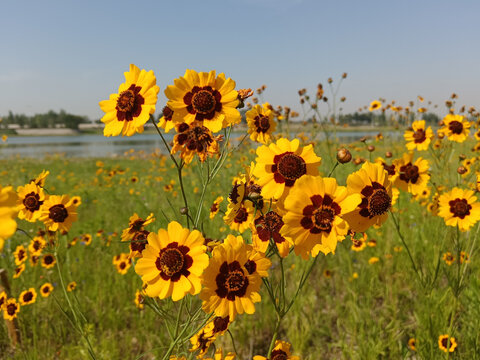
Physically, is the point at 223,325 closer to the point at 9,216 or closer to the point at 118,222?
the point at 9,216

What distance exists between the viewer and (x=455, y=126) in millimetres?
2801

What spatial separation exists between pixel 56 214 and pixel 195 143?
787mm

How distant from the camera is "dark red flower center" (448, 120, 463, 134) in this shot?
278 cm

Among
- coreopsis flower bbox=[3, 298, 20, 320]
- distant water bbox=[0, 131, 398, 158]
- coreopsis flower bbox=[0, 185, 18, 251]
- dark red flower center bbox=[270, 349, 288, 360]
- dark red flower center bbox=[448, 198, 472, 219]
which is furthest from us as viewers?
distant water bbox=[0, 131, 398, 158]

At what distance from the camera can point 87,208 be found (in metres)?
5.88

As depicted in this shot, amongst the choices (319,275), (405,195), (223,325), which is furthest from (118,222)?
(405,195)

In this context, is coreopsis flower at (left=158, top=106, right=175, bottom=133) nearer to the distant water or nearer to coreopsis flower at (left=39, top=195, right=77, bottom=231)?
coreopsis flower at (left=39, top=195, right=77, bottom=231)

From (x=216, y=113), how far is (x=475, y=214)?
5.79 ft

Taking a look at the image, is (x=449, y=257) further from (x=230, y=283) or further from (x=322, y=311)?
(x=230, y=283)

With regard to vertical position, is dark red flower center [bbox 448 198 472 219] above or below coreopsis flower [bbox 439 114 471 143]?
below

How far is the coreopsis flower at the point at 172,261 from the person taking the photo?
86 centimetres

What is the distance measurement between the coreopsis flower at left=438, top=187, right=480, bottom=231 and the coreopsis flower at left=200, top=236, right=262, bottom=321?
1583 mm

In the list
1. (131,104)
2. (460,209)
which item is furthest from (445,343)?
(131,104)

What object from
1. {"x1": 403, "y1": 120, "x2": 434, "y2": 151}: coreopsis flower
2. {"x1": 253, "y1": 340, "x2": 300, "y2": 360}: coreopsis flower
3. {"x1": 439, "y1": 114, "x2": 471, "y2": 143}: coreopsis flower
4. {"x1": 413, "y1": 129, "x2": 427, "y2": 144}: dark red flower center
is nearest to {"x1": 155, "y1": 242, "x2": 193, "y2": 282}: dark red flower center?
{"x1": 253, "y1": 340, "x2": 300, "y2": 360}: coreopsis flower
